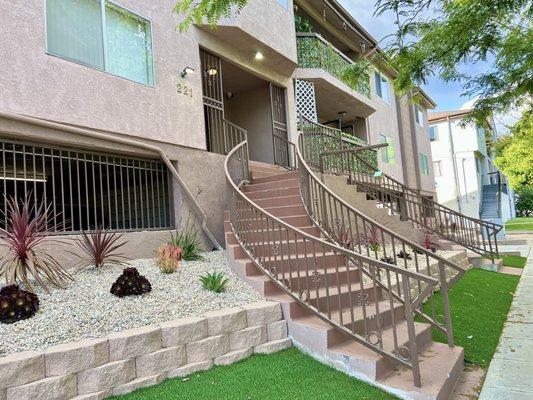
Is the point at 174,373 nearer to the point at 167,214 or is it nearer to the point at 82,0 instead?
the point at 167,214

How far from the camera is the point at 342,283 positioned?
18.9 ft

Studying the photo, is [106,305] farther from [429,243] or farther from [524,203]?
[524,203]

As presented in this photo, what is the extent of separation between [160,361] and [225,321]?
0.81 metres

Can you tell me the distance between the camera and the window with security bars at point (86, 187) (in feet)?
19.2

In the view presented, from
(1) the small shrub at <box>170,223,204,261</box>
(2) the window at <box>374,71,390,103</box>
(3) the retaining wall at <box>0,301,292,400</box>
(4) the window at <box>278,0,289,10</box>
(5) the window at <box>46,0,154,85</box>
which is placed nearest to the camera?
(3) the retaining wall at <box>0,301,292,400</box>

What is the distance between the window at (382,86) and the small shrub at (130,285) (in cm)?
1602

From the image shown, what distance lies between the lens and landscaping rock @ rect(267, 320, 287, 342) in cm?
476

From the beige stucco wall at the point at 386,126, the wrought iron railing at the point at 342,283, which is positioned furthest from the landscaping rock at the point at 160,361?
the beige stucco wall at the point at 386,126

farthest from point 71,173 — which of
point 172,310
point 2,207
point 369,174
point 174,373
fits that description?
point 369,174

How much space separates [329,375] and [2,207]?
16.6ft

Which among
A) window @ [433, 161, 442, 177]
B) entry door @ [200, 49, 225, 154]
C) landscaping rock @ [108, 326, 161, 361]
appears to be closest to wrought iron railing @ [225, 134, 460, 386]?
landscaping rock @ [108, 326, 161, 361]

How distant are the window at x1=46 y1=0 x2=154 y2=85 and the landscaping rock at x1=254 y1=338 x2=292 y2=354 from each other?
5.31m

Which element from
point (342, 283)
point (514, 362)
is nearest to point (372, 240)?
point (342, 283)

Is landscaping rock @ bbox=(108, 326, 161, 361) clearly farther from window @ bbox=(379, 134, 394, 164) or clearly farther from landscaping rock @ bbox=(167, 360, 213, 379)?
window @ bbox=(379, 134, 394, 164)
